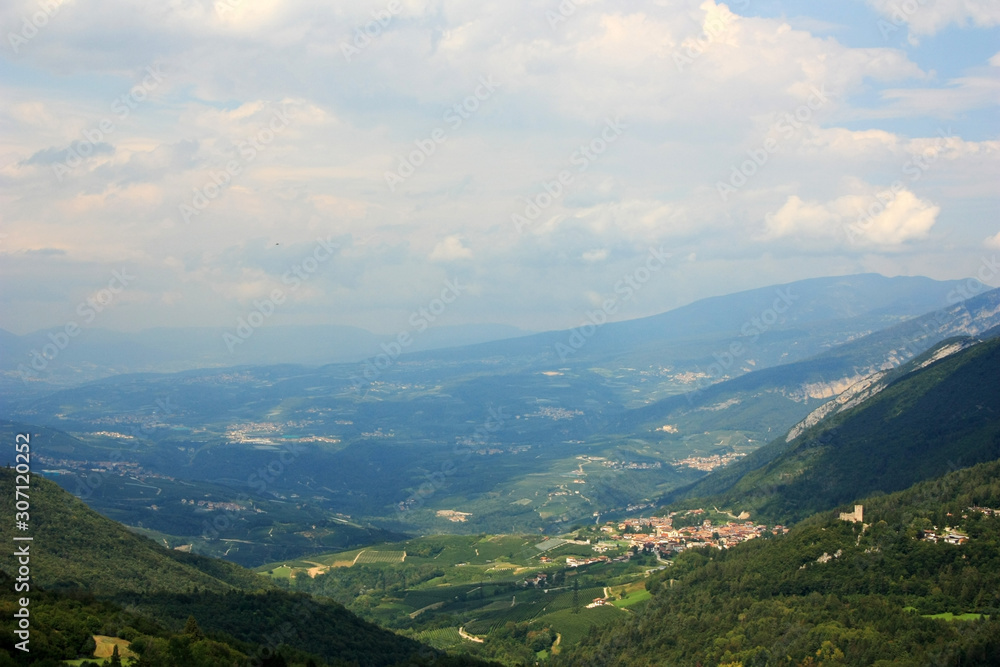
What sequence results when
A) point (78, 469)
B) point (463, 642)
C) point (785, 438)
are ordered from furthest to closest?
point (78, 469)
point (785, 438)
point (463, 642)

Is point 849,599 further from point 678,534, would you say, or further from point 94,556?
point 94,556

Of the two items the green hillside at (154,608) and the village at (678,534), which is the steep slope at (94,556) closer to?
the green hillside at (154,608)

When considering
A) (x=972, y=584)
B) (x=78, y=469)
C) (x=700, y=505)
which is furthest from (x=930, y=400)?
(x=78, y=469)

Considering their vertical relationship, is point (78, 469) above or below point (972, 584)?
above

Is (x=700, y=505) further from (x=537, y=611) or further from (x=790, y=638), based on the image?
(x=790, y=638)

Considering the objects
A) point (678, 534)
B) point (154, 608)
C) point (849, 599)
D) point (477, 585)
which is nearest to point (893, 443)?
point (678, 534)

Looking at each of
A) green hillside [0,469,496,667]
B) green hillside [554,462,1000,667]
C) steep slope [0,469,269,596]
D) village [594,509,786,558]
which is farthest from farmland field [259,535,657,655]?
steep slope [0,469,269,596]
